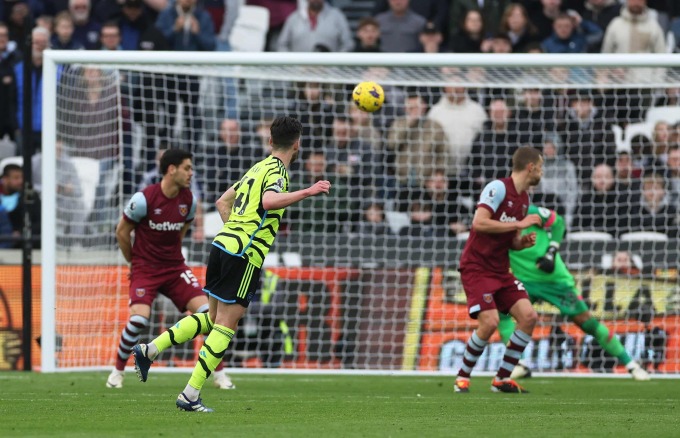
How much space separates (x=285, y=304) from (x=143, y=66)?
10.5 feet

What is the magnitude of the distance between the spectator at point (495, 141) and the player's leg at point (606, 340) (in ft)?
9.69

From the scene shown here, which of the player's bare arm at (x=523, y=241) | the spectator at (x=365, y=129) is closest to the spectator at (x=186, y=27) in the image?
the spectator at (x=365, y=129)

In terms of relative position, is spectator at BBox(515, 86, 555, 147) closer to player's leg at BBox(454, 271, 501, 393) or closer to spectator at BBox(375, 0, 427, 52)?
spectator at BBox(375, 0, 427, 52)

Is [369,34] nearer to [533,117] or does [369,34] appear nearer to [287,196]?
[533,117]

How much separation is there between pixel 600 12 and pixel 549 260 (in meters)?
6.56

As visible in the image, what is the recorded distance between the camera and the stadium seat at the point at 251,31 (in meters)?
18.0

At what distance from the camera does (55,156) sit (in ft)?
43.6

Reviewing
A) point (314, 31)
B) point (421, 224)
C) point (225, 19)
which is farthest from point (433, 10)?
point (421, 224)

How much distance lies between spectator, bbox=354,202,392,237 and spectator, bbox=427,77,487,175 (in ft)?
3.81

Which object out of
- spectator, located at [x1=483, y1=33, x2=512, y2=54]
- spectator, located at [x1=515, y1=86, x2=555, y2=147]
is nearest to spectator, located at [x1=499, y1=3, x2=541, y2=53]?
spectator, located at [x1=483, y1=33, x2=512, y2=54]

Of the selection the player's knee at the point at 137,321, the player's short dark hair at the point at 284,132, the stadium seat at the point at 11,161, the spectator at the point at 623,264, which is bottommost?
the player's knee at the point at 137,321

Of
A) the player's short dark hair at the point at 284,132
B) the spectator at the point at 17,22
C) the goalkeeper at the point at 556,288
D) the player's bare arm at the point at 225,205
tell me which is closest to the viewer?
the player's short dark hair at the point at 284,132

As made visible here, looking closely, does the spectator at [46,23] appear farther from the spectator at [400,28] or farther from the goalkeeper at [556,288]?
the goalkeeper at [556,288]

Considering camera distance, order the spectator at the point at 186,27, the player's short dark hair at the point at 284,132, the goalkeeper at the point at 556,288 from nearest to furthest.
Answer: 1. the player's short dark hair at the point at 284,132
2. the goalkeeper at the point at 556,288
3. the spectator at the point at 186,27
